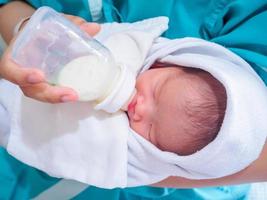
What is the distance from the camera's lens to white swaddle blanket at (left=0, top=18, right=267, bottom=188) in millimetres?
742

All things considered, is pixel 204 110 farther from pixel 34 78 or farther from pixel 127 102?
pixel 34 78

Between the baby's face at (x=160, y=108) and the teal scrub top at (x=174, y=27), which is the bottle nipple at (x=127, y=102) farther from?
the teal scrub top at (x=174, y=27)

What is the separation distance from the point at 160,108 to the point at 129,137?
7 centimetres

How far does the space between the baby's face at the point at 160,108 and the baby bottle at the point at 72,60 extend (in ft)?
0.15

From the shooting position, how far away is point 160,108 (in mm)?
782

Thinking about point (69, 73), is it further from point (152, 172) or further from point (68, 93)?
point (152, 172)

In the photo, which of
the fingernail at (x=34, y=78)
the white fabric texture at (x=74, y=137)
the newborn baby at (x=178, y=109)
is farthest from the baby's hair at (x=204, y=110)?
the fingernail at (x=34, y=78)

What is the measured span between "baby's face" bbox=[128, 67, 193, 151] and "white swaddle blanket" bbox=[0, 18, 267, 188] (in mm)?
18

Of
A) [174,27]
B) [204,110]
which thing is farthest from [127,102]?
[174,27]

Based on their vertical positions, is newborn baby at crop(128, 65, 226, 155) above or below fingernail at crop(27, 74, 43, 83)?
below

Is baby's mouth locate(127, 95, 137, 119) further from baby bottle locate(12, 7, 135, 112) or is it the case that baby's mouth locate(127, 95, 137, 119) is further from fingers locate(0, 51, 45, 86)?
fingers locate(0, 51, 45, 86)

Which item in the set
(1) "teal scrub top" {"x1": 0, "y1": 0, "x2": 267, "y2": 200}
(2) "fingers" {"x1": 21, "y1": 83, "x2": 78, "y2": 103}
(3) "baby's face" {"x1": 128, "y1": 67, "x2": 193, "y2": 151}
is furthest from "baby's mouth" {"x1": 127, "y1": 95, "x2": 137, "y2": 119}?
(1) "teal scrub top" {"x1": 0, "y1": 0, "x2": 267, "y2": 200}

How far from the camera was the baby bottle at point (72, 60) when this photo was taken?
72 centimetres

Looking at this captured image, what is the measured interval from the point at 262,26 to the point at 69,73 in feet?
1.29
